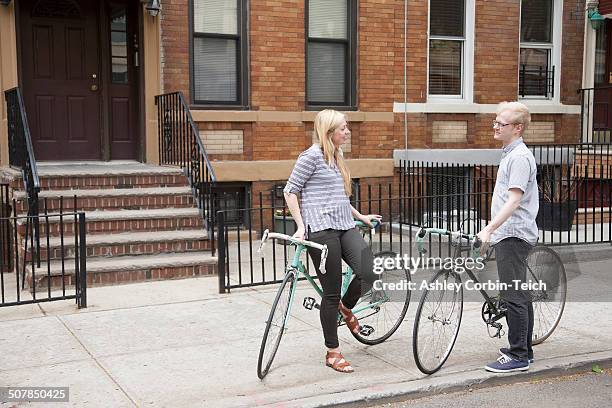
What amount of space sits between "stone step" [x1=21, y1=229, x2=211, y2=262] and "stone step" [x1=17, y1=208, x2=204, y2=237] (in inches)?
3.2

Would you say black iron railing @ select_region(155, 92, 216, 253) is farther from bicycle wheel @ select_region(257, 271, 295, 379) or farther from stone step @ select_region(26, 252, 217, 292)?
bicycle wheel @ select_region(257, 271, 295, 379)

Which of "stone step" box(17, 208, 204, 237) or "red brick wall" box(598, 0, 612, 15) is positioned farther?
"red brick wall" box(598, 0, 612, 15)

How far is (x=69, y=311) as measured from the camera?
285 inches

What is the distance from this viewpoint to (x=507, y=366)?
541 cm

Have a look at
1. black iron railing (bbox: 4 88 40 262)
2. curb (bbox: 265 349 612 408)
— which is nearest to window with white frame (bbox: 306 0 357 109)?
black iron railing (bbox: 4 88 40 262)

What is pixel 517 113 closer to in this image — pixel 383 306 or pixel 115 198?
pixel 383 306

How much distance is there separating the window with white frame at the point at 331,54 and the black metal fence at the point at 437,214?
60.6 inches

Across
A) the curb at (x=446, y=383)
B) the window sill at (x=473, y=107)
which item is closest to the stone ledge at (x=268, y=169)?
the window sill at (x=473, y=107)

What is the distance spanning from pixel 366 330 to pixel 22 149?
527 centimetres

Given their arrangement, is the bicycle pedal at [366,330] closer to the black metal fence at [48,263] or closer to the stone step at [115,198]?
the black metal fence at [48,263]

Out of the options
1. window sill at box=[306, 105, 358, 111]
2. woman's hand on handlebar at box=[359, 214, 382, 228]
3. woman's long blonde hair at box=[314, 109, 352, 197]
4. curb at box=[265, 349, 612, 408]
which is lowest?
curb at box=[265, 349, 612, 408]

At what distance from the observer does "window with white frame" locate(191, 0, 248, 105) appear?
11234 millimetres

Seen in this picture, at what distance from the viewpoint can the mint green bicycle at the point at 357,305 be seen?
5227 mm

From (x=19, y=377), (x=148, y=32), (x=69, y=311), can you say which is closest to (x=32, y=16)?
(x=148, y=32)
